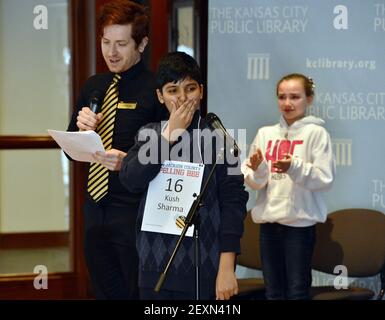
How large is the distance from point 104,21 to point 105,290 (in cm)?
126

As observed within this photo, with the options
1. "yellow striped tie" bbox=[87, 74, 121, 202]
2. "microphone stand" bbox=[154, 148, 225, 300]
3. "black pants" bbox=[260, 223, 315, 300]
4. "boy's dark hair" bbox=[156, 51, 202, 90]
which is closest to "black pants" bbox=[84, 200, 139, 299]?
"yellow striped tie" bbox=[87, 74, 121, 202]

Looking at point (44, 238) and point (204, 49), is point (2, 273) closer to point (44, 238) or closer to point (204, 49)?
point (44, 238)

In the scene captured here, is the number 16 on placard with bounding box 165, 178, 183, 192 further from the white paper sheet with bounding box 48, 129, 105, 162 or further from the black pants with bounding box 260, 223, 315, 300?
the black pants with bounding box 260, 223, 315, 300

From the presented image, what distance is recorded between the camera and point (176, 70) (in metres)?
3.57

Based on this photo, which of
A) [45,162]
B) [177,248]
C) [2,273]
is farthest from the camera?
[45,162]

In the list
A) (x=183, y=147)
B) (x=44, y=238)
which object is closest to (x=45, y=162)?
(x=44, y=238)

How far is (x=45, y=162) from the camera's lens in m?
6.17

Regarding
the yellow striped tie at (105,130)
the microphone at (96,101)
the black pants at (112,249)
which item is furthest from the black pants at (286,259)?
the microphone at (96,101)

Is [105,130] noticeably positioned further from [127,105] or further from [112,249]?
[112,249]

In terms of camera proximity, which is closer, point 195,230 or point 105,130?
point 195,230

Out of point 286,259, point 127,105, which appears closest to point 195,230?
point 127,105

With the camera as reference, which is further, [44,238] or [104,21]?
[44,238]

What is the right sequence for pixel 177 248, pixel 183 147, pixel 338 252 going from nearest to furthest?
1. pixel 177 248
2. pixel 183 147
3. pixel 338 252

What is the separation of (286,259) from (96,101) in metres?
1.34
